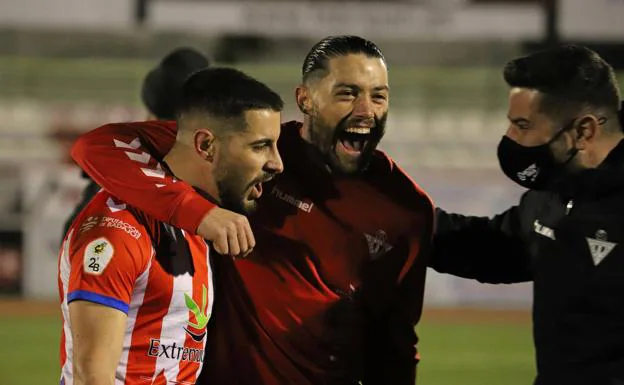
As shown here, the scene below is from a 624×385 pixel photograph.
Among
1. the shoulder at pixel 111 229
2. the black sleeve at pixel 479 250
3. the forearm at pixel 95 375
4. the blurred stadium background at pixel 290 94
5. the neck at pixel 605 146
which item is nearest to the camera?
the forearm at pixel 95 375

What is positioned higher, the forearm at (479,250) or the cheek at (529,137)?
the cheek at (529,137)

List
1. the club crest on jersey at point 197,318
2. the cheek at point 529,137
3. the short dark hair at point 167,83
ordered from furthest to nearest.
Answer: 1. the short dark hair at point 167,83
2. the cheek at point 529,137
3. the club crest on jersey at point 197,318

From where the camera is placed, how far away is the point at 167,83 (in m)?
5.23

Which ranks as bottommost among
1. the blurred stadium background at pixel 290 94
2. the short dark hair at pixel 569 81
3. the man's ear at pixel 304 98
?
the blurred stadium background at pixel 290 94

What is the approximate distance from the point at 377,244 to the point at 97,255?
1.01 metres

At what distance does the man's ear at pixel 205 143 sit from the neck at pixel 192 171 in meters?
0.02

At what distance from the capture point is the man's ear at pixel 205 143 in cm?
301

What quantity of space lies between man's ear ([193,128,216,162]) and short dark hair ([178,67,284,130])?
57 millimetres

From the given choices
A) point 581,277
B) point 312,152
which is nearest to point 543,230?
point 581,277

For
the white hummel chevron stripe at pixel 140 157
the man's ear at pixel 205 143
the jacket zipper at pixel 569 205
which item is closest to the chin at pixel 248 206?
the man's ear at pixel 205 143

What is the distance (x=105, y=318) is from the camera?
267 cm

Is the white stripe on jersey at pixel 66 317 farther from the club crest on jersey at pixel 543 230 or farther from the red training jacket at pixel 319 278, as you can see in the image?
the club crest on jersey at pixel 543 230

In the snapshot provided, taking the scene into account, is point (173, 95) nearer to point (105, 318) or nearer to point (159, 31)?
point (105, 318)

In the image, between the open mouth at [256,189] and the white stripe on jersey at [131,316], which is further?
the open mouth at [256,189]
